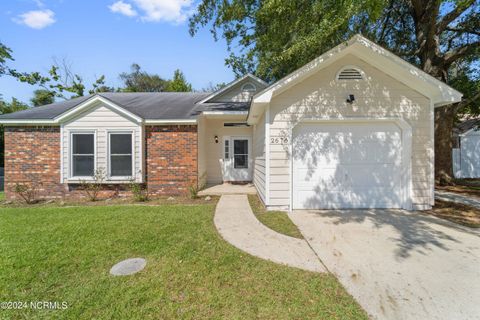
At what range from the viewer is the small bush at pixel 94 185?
8.09 metres

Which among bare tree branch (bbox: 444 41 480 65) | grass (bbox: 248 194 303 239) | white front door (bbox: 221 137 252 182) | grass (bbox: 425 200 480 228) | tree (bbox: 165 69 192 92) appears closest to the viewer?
grass (bbox: 248 194 303 239)

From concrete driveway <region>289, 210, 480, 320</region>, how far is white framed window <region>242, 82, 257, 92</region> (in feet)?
25.1

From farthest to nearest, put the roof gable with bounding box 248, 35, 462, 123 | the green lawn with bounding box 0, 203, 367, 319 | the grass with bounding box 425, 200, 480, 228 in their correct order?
1. the roof gable with bounding box 248, 35, 462, 123
2. the grass with bounding box 425, 200, 480, 228
3. the green lawn with bounding box 0, 203, 367, 319

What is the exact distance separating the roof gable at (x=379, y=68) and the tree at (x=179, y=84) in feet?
86.1

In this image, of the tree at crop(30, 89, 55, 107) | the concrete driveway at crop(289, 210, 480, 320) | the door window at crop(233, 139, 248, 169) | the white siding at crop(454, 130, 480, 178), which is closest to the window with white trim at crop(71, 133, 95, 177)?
the door window at crop(233, 139, 248, 169)

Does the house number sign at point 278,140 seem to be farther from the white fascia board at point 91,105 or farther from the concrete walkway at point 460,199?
the concrete walkway at point 460,199

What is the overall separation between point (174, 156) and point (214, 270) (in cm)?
590

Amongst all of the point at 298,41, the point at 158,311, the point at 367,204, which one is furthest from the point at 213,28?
the point at 158,311

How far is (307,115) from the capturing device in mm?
6184

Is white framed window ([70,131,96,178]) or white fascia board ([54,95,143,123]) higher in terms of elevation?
white fascia board ([54,95,143,123])

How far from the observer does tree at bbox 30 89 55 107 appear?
84.7ft

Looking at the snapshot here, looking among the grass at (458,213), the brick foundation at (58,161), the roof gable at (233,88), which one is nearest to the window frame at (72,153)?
the brick foundation at (58,161)

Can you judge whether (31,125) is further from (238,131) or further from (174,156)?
(238,131)

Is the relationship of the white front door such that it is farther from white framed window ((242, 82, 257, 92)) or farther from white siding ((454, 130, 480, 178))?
white siding ((454, 130, 480, 178))
